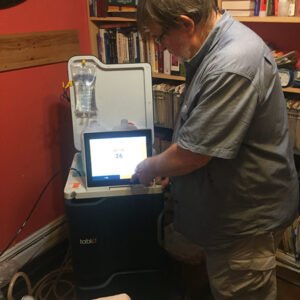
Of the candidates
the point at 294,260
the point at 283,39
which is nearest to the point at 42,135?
the point at 283,39

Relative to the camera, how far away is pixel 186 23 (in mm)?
968

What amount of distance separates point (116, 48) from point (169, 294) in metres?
1.32

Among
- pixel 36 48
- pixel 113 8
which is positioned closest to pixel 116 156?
pixel 36 48

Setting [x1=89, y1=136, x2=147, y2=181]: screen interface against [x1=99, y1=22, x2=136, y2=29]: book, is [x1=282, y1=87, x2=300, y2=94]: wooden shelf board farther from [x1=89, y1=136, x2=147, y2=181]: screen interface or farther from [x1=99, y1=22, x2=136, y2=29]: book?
[x1=99, y1=22, x2=136, y2=29]: book

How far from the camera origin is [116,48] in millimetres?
2059

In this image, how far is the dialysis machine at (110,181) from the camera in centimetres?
139

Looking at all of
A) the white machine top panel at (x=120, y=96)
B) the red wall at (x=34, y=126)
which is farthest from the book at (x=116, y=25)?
the white machine top panel at (x=120, y=96)

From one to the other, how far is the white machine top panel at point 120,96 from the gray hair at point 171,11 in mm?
554

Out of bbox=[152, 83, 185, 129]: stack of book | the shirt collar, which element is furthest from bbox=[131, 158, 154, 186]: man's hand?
bbox=[152, 83, 185, 129]: stack of book

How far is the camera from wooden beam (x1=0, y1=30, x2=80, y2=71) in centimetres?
164

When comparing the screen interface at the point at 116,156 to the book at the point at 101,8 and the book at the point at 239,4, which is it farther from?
the book at the point at 101,8

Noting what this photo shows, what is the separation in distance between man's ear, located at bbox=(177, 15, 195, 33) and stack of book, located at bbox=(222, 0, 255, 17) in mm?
735

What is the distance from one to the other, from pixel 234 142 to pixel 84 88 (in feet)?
2.77

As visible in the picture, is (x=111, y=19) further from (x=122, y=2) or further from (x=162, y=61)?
(x=162, y=61)
